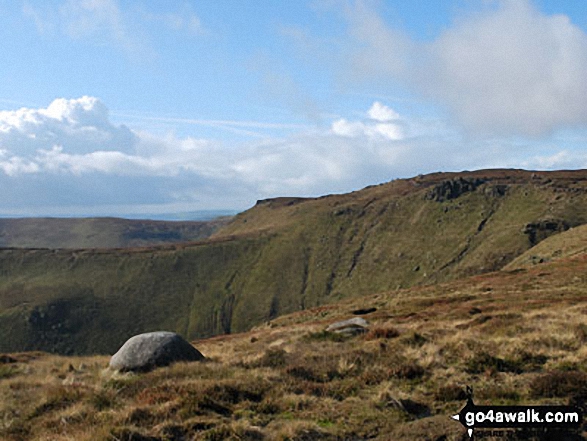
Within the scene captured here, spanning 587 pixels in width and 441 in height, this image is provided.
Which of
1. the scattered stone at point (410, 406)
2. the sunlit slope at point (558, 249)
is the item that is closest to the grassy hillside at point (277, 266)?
the sunlit slope at point (558, 249)

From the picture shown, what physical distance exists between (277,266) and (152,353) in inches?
5509

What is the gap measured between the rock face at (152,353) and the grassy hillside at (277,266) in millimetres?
97482

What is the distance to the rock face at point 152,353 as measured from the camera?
53.0 feet

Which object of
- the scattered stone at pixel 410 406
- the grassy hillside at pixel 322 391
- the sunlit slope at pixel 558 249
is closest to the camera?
the grassy hillside at pixel 322 391

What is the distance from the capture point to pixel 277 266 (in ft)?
512

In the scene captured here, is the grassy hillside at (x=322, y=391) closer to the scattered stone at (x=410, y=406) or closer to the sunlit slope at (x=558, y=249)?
the scattered stone at (x=410, y=406)

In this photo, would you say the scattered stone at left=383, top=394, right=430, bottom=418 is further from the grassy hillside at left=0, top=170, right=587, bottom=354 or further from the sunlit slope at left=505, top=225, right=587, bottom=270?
the grassy hillside at left=0, top=170, right=587, bottom=354

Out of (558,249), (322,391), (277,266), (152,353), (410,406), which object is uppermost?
(410,406)

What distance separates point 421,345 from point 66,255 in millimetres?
174237

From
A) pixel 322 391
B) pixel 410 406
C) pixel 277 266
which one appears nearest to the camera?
Result: pixel 410 406

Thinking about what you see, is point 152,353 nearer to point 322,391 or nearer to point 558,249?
point 322,391

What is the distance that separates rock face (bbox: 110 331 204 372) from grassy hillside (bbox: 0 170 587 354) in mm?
97482

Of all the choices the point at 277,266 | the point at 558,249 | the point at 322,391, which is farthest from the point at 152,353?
the point at 277,266

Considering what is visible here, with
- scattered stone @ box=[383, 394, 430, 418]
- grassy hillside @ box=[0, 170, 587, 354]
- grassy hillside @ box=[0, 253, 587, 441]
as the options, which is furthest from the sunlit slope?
scattered stone @ box=[383, 394, 430, 418]
